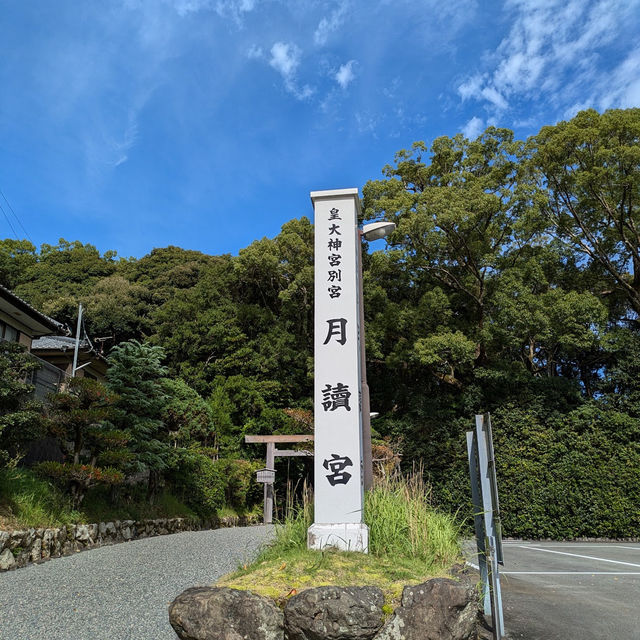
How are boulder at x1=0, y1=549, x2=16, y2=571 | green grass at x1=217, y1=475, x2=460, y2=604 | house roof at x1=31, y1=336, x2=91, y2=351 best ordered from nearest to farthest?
green grass at x1=217, y1=475, x2=460, y2=604
boulder at x1=0, y1=549, x2=16, y2=571
house roof at x1=31, y1=336, x2=91, y2=351

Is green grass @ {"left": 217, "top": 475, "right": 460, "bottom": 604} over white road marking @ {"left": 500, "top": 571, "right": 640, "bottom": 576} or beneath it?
over

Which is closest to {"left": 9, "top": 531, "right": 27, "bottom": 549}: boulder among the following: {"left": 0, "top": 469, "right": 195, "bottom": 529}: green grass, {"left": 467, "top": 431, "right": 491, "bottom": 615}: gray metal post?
{"left": 0, "top": 469, "right": 195, "bottom": 529}: green grass

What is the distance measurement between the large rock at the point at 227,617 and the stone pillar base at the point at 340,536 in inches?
40.1

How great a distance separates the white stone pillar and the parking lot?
4.08 ft

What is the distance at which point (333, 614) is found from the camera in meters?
2.73

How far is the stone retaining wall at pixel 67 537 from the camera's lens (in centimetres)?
592

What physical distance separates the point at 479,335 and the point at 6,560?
11015mm

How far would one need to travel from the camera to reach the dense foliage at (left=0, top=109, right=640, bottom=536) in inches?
461

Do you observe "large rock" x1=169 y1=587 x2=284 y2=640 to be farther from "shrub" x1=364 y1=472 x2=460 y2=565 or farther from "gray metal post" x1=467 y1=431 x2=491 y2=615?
"gray metal post" x1=467 y1=431 x2=491 y2=615

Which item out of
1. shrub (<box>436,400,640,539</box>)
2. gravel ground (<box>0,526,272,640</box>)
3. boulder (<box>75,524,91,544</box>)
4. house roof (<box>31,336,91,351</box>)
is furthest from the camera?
house roof (<box>31,336,91,351</box>)

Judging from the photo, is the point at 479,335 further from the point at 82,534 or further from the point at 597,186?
the point at 82,534

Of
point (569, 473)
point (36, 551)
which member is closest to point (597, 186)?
point (569, 473)

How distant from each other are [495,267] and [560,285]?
6.32 ft

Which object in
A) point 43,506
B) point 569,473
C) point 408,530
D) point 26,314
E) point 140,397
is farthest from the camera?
point 569,473
